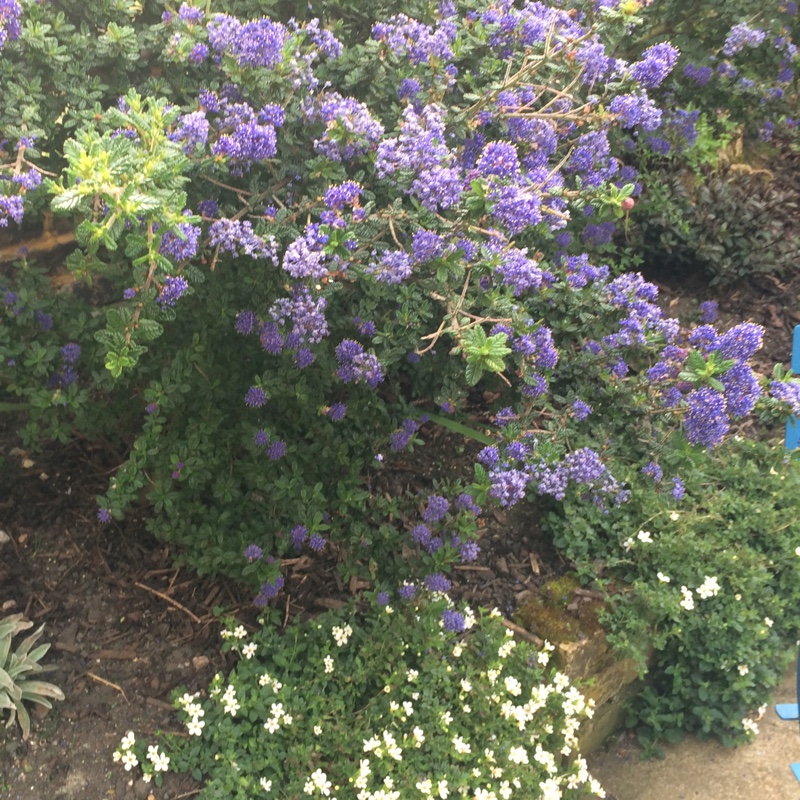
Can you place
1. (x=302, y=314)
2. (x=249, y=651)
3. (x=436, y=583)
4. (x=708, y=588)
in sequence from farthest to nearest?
(x=708, y=588) → (x=436, y=583) → (x=249, y=651) → (x=302, y=314)

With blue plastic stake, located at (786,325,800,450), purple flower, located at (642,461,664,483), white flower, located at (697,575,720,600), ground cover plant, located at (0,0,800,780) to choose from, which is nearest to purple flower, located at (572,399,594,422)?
ground cover plant, located at (0,0,800,780)

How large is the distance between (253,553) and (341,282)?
2.77 ft

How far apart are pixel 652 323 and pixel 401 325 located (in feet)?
2.67

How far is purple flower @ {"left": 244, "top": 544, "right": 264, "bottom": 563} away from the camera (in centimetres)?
201

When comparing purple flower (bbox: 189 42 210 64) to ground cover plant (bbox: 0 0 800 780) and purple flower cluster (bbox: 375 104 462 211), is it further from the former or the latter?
purple flower cluster (bbox: 375 104 462 211)

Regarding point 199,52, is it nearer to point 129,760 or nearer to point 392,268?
Result: point 392,268

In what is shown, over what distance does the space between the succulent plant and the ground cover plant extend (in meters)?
0.39

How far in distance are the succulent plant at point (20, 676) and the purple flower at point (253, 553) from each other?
1.99ft

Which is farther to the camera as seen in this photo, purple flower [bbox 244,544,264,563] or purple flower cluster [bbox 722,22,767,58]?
purple flower cluster [bbox 722,22,767,58]

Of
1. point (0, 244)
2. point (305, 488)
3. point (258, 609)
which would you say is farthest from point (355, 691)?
point (0, 244)

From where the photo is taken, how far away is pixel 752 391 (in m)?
1.73

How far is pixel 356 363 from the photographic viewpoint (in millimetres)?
1852

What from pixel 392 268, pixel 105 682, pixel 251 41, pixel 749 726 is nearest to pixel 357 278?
pixel 392 268

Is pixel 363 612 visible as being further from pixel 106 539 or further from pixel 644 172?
pixel 644 172
